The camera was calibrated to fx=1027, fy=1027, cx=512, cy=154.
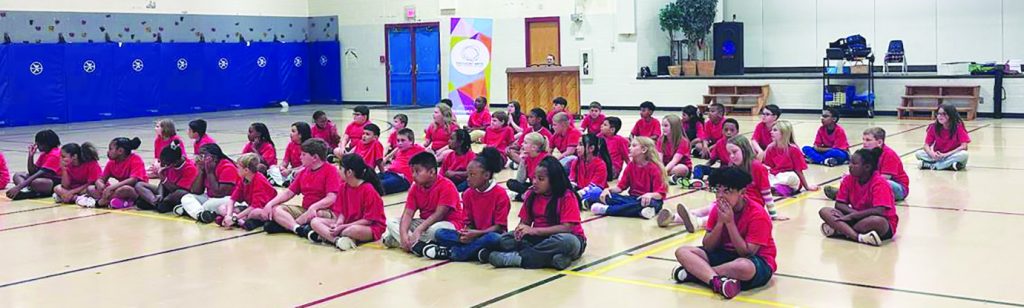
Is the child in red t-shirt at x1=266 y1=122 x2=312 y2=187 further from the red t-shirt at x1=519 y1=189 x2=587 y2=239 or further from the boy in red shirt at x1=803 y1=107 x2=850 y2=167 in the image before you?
the boy in red shirt at x1=803 y1=107 x2=850 y2=167

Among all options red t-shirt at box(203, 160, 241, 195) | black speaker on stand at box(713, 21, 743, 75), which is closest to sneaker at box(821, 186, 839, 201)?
red t-shirt at box(203, 160, 241, 195)

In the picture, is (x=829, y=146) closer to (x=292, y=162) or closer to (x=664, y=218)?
(x=664, y=218)

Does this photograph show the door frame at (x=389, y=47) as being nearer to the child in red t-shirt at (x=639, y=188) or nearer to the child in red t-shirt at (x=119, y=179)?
the child in red t-shirt at (x=119, y=179)

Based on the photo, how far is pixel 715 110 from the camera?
1494 cm

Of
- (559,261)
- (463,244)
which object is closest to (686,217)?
(559,261)

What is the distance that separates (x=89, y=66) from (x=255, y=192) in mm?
19810

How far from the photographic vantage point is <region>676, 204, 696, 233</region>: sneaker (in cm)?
852

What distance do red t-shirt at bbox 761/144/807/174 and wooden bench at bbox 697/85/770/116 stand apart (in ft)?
45.0

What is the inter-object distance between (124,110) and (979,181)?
23.2m

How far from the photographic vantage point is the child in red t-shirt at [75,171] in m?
11.8

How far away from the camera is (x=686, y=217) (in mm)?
8680

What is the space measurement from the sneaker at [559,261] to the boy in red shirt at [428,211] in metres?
1.07

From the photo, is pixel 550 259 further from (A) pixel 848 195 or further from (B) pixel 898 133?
(B) pixel 898 133

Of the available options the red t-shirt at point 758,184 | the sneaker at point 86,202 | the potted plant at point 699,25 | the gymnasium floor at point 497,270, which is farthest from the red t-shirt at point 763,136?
the potted plant at point 699,25
